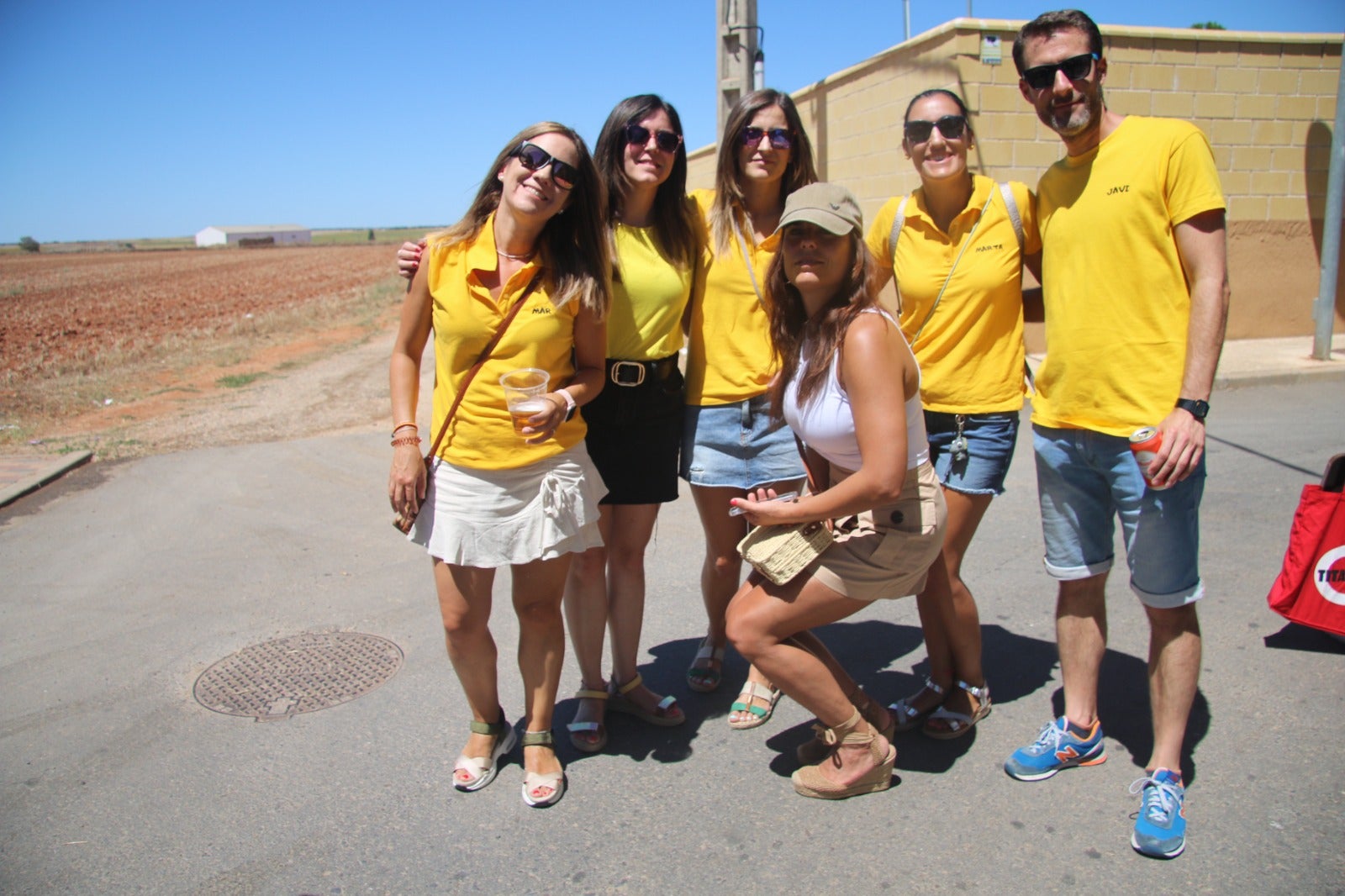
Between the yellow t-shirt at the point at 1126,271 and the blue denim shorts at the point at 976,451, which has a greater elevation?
the yellow t-shirt at the point at 1126,271

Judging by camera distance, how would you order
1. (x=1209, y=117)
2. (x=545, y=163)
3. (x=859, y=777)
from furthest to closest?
(x=1209, y=117) → (x=859, y=777) → (x=545, y=163)

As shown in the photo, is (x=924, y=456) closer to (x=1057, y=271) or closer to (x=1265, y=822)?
(x=1057, y=271)

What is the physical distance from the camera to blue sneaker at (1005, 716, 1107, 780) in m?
2.82

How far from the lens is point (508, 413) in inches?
106

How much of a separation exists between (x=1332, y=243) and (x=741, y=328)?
9398 millimetres

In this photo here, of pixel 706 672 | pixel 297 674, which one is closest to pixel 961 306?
pixel 706 672

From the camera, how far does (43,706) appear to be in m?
3.47

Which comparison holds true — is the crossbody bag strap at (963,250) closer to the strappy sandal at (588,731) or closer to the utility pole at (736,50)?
the strappy sandal at (588,731)

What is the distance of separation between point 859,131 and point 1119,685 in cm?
915

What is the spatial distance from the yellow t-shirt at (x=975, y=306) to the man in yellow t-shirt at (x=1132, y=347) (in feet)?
0.42

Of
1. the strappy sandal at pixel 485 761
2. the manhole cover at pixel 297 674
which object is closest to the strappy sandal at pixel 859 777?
the strappy sandal at pixel 485 761

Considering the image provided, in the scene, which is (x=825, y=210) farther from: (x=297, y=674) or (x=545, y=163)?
(x=297, y=674)

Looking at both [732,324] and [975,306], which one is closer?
[975,306]

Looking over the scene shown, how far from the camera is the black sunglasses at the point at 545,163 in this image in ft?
8.69
